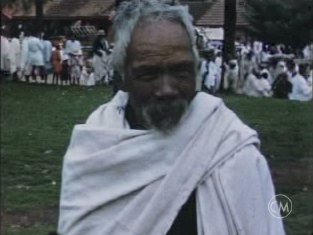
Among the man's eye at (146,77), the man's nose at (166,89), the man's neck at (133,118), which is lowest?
the man's neck at (133,118)

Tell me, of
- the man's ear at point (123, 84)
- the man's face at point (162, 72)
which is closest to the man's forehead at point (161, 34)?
the man's face at point (162, 72)

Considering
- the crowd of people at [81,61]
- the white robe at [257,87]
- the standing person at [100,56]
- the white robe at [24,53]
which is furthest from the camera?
the white robe at [257,87]

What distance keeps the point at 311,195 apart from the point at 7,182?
8.58 ft

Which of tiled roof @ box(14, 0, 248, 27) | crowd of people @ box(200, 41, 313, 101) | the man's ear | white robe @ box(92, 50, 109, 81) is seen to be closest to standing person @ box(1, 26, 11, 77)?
tiled roof @ box(14, 0, 248, 27)

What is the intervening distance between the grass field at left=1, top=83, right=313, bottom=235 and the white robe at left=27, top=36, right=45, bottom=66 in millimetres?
220

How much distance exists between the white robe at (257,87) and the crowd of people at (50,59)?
2.03 metres

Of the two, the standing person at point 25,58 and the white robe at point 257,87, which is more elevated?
the standing person at point 25,58

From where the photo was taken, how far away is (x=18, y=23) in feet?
18.6

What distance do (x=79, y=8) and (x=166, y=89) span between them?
7.64 ft

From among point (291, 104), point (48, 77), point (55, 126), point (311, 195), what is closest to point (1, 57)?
point (48, 77)

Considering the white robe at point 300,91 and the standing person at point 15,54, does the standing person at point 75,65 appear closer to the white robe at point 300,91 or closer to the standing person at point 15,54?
the standing person at point 15,54

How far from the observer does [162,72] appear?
2.12 meters

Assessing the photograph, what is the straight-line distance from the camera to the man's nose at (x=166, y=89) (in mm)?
2098

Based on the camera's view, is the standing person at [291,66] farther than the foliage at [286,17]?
Yes
